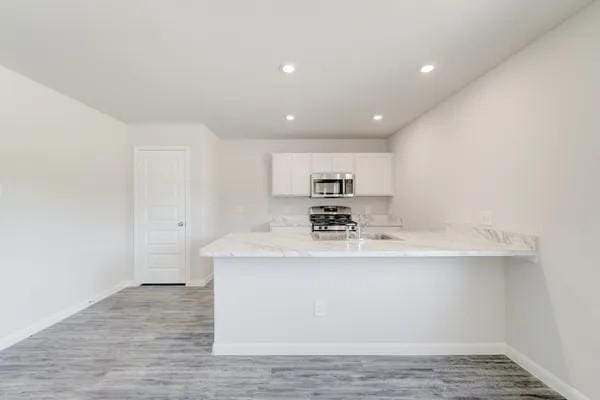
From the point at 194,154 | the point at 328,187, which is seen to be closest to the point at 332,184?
the point at 328,187

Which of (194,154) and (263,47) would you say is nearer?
(263,47)

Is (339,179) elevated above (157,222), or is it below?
above

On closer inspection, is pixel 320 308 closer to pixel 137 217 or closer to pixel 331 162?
pixel 331 162

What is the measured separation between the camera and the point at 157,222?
14.8 ft

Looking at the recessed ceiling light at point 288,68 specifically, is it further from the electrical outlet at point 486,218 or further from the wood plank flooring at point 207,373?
the wood plank flooring at point 207,373

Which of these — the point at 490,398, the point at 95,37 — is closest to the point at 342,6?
the point at 95,37

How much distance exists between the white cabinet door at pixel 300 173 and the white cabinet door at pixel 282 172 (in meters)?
0.07

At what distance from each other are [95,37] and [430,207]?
369 centimetres

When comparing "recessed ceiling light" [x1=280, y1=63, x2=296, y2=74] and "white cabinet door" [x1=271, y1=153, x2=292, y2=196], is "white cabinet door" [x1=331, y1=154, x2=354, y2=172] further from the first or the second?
"recessed ceiling light" [x1=280, y1=63, x2=296, y2=74]

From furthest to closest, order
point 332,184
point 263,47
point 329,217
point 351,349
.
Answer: point 329,217, point 332,184, point 351,349, point 263,47

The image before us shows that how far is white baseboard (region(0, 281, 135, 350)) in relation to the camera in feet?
8.73

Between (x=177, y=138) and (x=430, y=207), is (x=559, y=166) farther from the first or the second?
(x=177, y=138)

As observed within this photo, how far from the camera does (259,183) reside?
5.49 m

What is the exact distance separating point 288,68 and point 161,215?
10.2 ft
